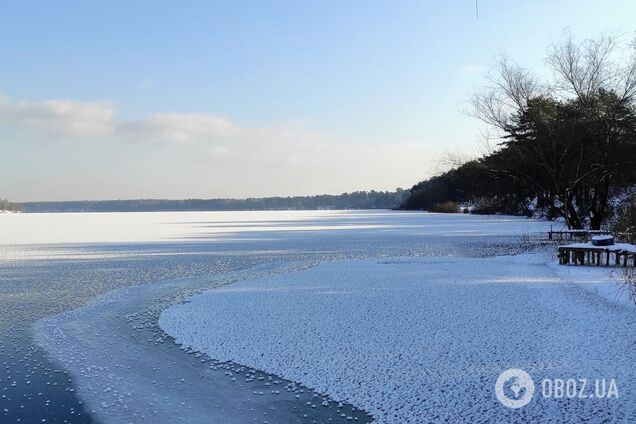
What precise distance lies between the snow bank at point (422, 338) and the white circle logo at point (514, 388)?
0.09 m

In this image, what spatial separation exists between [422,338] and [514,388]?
1902mm

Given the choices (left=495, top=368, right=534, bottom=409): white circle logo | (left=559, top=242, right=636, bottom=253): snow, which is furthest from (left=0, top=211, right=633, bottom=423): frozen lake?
(left=559, top=242, right=636, bottom=253): snow

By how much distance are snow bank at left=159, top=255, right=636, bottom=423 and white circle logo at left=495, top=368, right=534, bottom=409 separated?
→ 0.09 metres

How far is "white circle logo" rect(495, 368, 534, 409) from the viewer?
4.51m

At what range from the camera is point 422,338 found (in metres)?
6.62

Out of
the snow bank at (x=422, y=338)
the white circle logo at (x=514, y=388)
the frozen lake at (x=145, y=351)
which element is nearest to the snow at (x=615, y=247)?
the frozen lake at (x=145, y=351)

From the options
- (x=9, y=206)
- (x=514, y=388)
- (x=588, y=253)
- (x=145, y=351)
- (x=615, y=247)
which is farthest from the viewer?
(x=9, y=206)

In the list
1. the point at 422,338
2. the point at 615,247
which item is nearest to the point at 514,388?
the point at 422,338

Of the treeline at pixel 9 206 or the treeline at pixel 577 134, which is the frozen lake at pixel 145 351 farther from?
the treeline at pixel 9 206

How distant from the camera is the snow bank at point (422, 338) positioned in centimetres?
462

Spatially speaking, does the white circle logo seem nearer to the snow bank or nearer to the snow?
the snow bank

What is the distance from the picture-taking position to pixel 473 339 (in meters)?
6.45

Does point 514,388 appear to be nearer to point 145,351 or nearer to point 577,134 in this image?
point 145,351

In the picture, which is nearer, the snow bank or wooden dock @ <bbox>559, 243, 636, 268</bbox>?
the snow bank
